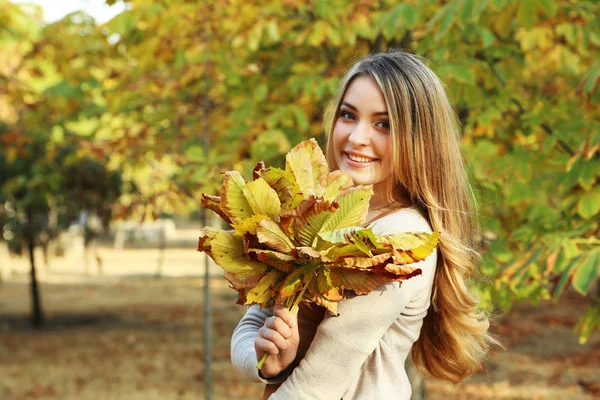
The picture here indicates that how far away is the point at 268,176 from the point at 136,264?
84.7 ft

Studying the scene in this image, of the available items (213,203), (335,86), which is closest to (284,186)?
(213,203)

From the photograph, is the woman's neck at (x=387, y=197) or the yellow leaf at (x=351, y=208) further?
the woman's neck at (x=387, y=197)

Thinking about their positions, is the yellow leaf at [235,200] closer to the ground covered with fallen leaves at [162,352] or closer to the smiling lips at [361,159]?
the smiling lips at [361,159]

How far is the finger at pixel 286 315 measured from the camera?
1529 mm

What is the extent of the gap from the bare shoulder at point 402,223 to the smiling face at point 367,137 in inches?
4.6

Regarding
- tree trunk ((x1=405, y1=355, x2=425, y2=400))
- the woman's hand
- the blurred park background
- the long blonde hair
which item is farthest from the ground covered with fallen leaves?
the woman's hand

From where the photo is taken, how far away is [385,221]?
1.70 m

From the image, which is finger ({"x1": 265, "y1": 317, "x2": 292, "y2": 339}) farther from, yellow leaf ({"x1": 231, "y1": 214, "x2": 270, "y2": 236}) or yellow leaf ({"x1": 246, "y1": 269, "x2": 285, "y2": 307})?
yellow leaf ({"x1": 231, "y1": 214, "x2": 270, "y2": 236})

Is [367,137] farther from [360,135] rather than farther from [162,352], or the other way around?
[162,352]

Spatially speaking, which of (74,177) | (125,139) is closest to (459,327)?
(125,139)

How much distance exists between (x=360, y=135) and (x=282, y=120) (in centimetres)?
248

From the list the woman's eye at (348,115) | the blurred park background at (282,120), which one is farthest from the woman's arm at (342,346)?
the blurred park background at (282,120)

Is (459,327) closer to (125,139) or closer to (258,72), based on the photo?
(258,72)

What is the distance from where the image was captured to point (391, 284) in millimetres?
1587
